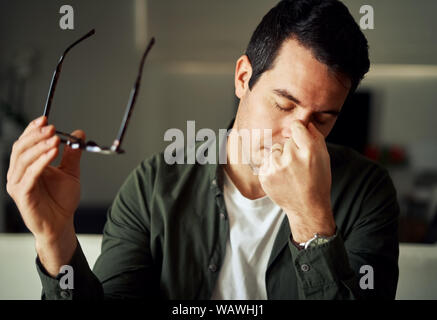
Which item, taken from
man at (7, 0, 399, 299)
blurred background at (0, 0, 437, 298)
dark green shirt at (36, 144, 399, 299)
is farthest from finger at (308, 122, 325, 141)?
blurred background at (0, 0, 437, 298)

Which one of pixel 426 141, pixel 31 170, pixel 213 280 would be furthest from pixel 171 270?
pixel 426 141

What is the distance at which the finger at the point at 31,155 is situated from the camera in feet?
1.44

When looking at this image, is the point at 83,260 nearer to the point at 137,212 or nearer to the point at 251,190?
the point at 137,212

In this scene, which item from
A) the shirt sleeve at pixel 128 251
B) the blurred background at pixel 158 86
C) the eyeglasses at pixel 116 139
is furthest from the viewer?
the blurred background at pixel 158 86

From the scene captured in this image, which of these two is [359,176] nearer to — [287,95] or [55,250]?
[287,95]

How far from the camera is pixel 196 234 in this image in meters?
0.73

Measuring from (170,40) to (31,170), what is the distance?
2607mm

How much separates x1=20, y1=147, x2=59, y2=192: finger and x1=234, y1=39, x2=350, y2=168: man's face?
0.34 meters

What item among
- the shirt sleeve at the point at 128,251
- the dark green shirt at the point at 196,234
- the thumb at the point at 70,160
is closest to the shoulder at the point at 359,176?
the dark green shirt at the point at 196,234

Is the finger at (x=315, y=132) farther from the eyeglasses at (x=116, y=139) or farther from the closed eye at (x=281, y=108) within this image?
the eyeglasses at (x=116, y=139)

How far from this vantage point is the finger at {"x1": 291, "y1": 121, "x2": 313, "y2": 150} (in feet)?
1.83

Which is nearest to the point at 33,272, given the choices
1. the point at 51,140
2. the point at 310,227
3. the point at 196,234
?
the point at 196,234

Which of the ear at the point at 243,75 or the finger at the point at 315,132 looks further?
the ear at the point at 243,75

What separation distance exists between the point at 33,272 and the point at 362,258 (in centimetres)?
63
